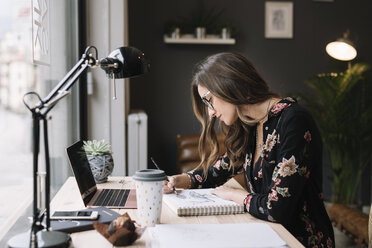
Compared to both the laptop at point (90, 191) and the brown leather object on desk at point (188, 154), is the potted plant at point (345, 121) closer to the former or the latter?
the brown leather object on desk at point (188, 154)

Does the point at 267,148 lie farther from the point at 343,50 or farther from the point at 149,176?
the point at 343,50

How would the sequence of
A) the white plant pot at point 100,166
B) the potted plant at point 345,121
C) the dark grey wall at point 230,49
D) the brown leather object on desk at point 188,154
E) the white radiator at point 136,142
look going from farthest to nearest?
the dark grey wall at point 230,49
the potted plant at point 345,121
the brown leather object on desk at point 188,154
the white radiator at point 136,142
the white plant pot at point 100,166

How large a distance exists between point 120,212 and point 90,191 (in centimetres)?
21

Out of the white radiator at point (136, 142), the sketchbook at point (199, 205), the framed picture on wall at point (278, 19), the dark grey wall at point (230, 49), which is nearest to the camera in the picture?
the sketchbook at point (199, 205)

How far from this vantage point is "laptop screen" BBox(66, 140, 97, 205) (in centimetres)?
151

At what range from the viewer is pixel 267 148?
165 cm

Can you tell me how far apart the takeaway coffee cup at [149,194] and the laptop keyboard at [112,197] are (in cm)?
26

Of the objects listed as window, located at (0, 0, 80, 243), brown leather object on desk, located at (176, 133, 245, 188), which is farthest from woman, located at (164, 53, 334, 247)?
brown leather object on desk, located at (176, 133, 245, 188)

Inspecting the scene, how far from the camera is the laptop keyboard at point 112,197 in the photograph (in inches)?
61.5

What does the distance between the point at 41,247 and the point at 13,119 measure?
71 cm

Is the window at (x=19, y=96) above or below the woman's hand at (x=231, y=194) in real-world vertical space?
above

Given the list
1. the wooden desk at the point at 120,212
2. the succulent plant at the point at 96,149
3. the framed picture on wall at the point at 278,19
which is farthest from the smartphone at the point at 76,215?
the framed picture on wall at the point at 278,19

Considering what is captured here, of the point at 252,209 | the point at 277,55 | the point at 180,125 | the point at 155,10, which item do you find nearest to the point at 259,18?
the point at 277,55

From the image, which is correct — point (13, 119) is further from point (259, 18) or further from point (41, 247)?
point (259, 18)
